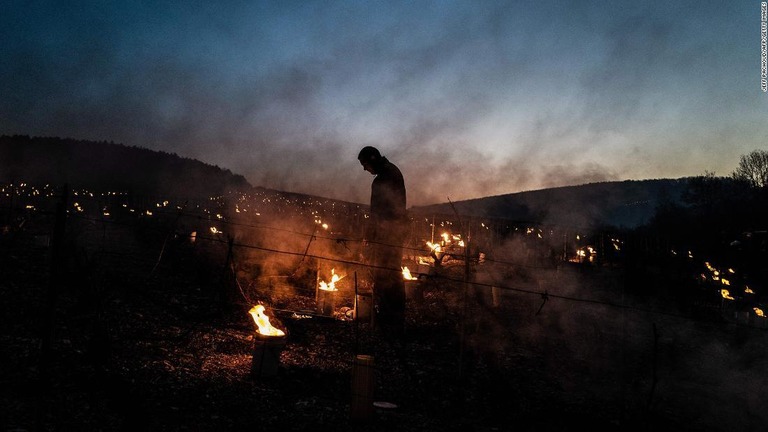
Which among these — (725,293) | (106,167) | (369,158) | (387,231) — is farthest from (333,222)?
(106,167)

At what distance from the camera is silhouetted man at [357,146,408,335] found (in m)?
8.66

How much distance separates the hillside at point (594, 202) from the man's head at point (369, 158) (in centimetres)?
3768

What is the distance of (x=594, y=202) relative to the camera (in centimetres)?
5553

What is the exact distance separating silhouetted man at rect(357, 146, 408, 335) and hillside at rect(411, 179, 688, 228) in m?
37.5

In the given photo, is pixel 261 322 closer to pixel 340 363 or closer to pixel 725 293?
pixel 340 363

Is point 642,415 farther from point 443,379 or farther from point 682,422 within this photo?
point 443,379

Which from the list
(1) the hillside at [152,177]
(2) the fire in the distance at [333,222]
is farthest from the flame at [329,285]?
(1) the hillside at [152,177]

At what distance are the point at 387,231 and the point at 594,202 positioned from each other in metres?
54.3

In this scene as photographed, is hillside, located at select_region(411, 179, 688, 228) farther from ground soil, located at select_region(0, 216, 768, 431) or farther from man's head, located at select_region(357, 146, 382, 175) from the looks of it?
man's head, located at select_region(357, 146, 382, 175)

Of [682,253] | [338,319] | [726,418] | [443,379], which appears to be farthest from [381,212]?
[682,253]

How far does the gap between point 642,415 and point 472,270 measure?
7.22 m

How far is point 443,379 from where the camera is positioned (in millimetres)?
6652

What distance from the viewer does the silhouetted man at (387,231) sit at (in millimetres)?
8656

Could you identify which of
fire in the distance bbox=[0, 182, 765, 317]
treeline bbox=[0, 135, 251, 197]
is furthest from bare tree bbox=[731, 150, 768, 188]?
treeline bbox=[0, 135, 251, 197]
